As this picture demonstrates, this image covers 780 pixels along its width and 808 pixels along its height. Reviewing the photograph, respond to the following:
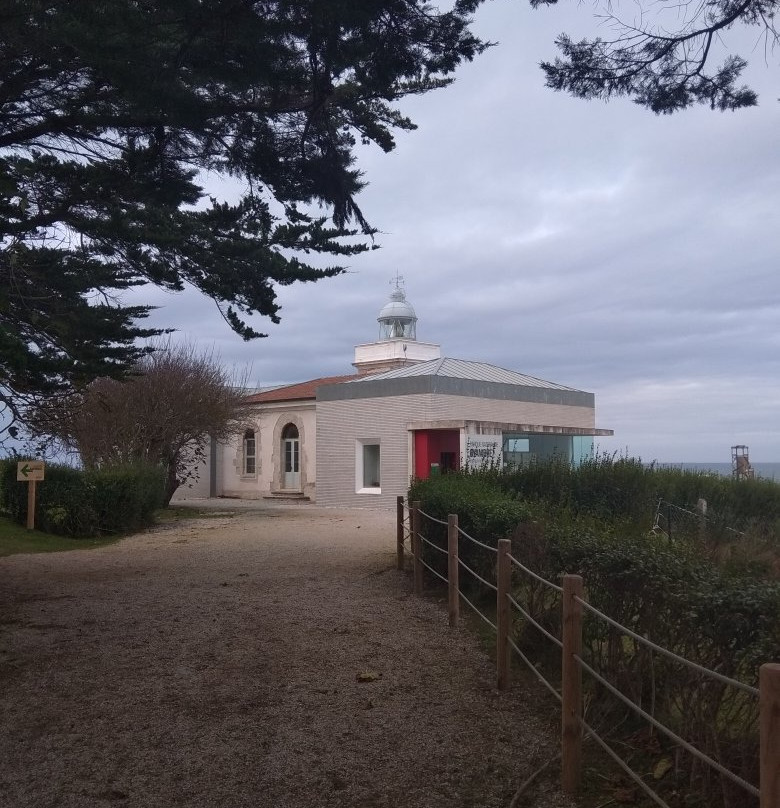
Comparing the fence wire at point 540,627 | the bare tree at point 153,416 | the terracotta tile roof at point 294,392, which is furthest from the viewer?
the terracotta tile roof at point 294,392

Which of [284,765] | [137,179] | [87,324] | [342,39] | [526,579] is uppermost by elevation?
[342,39]

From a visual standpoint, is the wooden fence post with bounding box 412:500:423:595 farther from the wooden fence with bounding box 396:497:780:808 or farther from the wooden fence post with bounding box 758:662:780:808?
the wooden fence post with bounding box 758:662:780:808

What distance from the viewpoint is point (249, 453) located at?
109ft

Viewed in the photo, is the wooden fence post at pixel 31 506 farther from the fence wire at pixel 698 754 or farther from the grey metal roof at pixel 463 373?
the fence wire at pixel 698 754

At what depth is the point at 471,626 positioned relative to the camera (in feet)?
27.6

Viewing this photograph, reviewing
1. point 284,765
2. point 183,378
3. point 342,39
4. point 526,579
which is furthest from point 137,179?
point 183,378

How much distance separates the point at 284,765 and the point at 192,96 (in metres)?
5.68

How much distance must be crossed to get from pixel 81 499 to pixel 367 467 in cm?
964

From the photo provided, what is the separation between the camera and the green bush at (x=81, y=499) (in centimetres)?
1850

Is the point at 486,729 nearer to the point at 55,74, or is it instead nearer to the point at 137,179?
the point at 137,179

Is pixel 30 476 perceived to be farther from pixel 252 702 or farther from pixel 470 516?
pixel 252 702

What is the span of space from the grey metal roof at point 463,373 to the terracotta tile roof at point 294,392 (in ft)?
11.3

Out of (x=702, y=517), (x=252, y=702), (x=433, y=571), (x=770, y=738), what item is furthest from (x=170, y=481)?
(x=770, y=738)

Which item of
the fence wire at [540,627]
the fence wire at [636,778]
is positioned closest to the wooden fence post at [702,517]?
the fence wire at [540,627]
